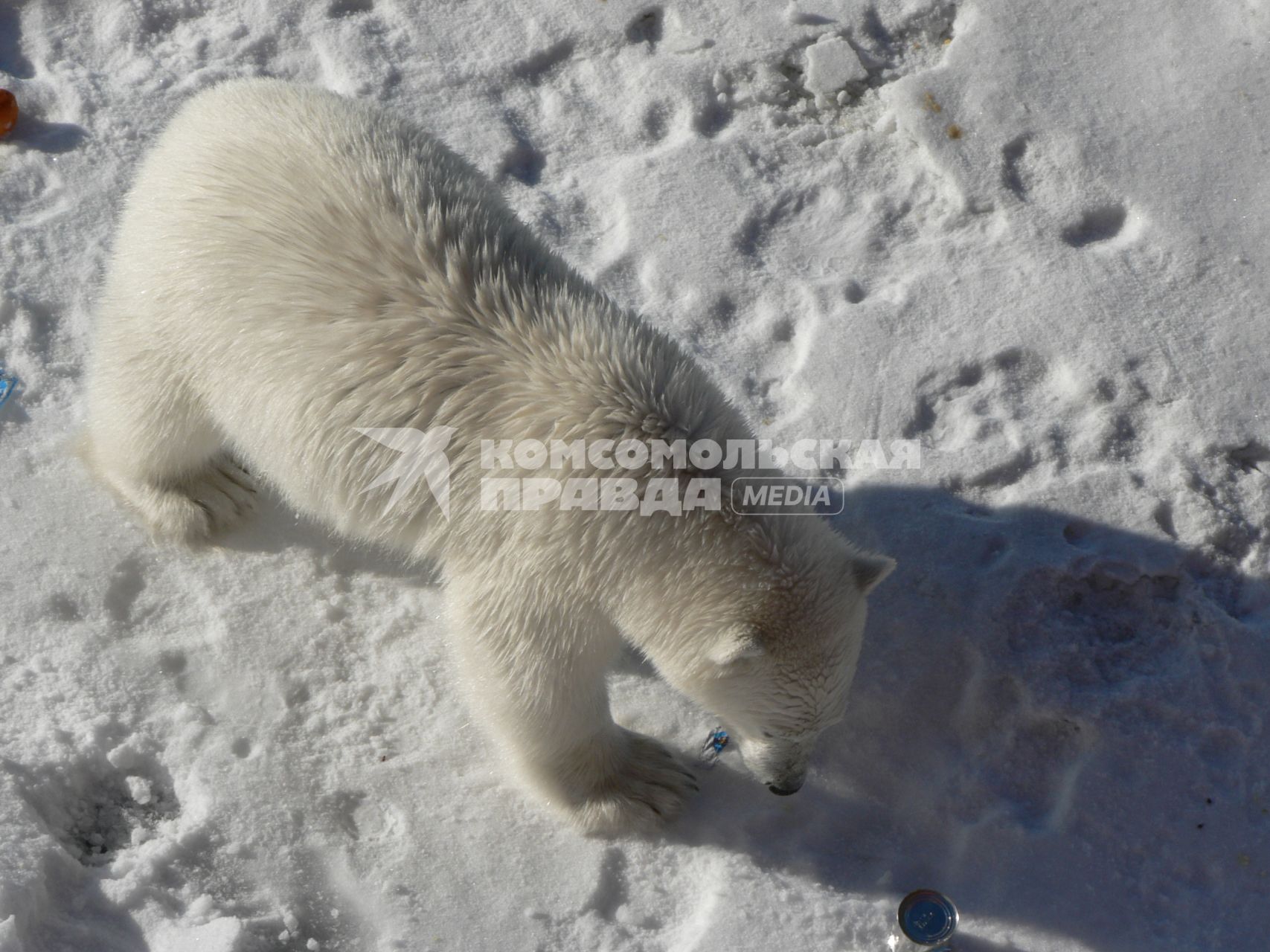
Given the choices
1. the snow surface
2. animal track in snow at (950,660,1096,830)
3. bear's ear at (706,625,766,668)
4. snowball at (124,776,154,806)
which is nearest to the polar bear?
bear's ear at (706,625,766,668)

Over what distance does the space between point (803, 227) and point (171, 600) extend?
114 inches

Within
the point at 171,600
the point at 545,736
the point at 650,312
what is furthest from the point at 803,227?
the point at 171,600

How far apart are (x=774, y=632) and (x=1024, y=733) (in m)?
1.21

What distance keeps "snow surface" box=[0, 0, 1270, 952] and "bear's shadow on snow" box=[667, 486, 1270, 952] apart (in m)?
0.01

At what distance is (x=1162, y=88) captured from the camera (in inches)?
200

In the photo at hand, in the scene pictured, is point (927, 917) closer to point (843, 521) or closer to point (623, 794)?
point (623, 794)

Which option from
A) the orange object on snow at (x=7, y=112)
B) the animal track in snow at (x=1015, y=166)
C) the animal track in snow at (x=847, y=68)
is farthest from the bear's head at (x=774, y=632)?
the orange object on snow at (x=7, y=112)

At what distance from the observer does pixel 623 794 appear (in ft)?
11.9

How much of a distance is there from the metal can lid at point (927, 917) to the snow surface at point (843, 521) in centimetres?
15

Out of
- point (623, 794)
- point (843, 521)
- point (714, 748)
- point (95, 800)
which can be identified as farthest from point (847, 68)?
point (95, 800)

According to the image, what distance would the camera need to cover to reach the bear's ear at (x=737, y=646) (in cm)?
298

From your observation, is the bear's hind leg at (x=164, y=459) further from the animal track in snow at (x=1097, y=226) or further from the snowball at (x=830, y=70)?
the animal track in snow at (x=1097, y=226)

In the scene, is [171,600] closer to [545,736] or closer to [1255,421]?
[545,736]

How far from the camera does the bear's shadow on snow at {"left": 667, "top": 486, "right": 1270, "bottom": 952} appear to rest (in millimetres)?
3529
